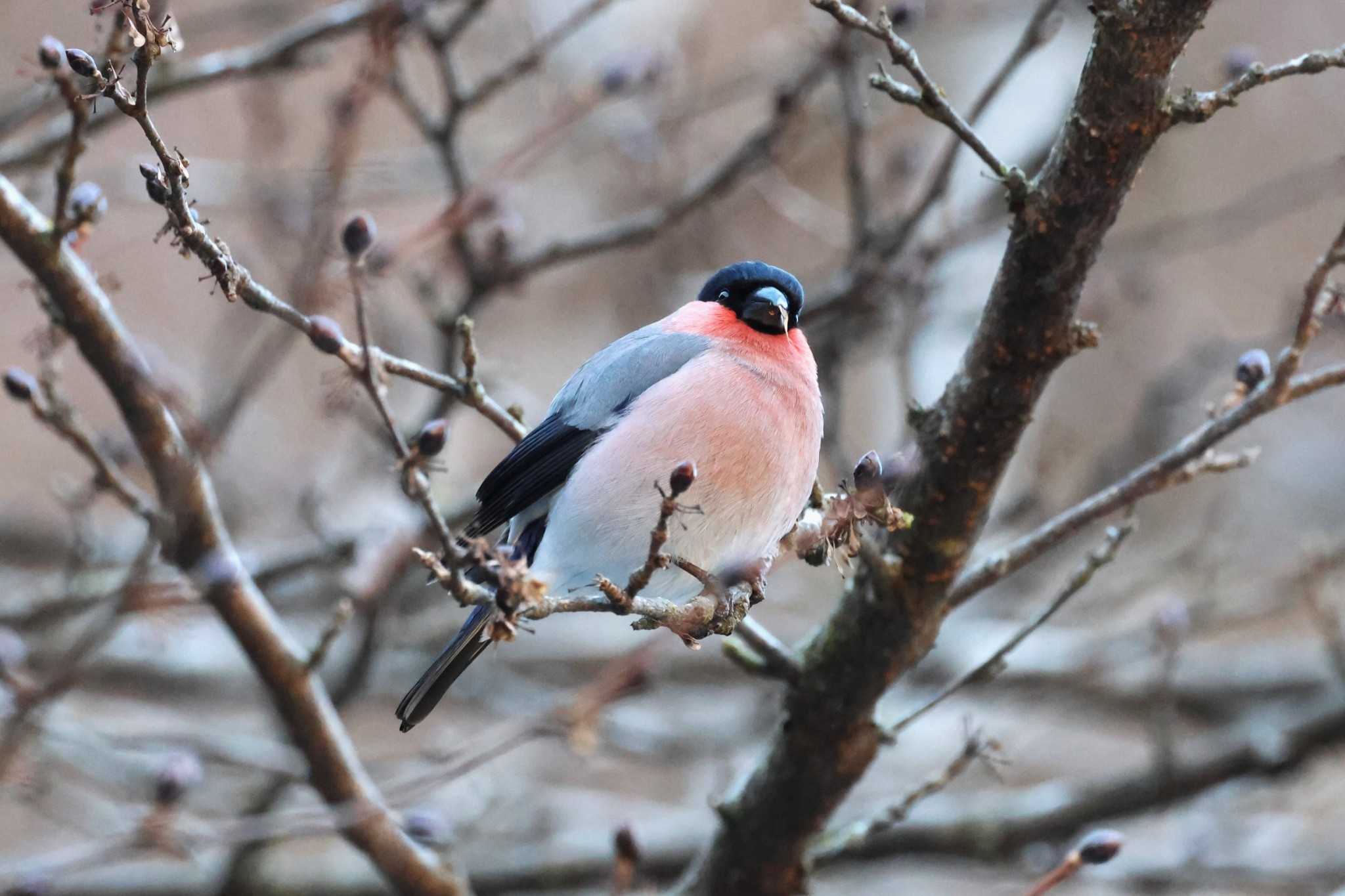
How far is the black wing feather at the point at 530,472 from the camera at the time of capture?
2.53m

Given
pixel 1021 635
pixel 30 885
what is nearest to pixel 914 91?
pixel 1021 635

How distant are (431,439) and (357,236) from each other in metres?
0.34

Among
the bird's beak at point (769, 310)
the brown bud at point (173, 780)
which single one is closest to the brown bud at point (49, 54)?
the bird's beak at point (769, 310)

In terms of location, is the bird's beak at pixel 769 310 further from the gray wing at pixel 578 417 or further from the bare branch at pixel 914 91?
the bare branch at pixel 914 91

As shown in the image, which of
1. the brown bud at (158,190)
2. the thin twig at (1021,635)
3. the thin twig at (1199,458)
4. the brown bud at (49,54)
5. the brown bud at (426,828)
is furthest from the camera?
the brown bud at (426,828)

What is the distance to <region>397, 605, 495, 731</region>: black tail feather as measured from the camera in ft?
7.95

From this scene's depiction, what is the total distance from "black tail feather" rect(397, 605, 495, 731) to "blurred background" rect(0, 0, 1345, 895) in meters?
0.54

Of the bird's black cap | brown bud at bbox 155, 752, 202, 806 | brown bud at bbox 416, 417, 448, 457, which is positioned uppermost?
the bird's black cap

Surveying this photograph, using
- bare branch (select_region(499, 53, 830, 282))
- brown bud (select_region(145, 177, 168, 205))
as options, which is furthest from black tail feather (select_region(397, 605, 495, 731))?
bare branch (select_region(499, 53, 830, 282))

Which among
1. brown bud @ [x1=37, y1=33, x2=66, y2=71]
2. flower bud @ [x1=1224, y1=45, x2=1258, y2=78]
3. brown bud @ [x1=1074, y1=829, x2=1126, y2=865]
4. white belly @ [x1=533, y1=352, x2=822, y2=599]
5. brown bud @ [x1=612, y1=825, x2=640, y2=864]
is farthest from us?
flower bud @ [x1=1224, y1=45, x2=1258, y2=78]

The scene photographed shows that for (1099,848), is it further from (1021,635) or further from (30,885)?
(30,885)

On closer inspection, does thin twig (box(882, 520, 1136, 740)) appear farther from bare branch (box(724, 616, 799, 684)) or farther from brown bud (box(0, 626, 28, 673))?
brown bud (box(0, 626, 28, 673))

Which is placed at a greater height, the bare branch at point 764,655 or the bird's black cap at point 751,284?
the bird's black cap at point 751,284

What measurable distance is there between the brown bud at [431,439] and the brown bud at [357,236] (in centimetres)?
29
